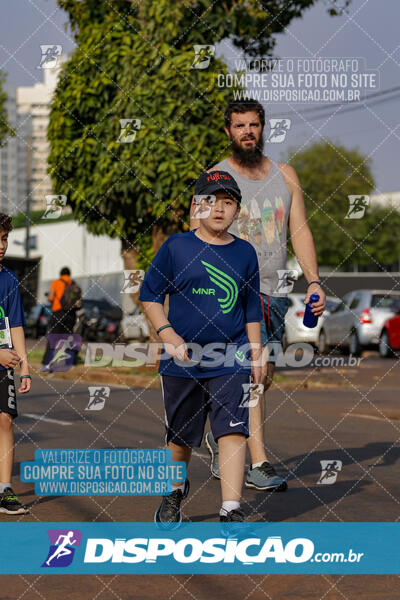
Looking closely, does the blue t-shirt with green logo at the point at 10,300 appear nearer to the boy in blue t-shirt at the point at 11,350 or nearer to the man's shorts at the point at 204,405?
the boy in blue t-shirt at the point at 11,350

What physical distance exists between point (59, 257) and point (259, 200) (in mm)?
58120

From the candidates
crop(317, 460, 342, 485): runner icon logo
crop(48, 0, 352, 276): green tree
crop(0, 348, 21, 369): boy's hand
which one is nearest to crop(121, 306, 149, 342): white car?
crop(48, 0, 352, 276): green tree

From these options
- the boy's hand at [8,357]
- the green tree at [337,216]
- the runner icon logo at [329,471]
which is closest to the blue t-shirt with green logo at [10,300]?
the boy's hand at [8,357]

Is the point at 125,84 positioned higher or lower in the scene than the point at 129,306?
higher

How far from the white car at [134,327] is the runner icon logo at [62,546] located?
→ 23.9 m

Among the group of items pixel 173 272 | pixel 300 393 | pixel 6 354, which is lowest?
pixel 300 393

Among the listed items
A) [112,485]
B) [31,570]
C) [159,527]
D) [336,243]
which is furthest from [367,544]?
[336,243]

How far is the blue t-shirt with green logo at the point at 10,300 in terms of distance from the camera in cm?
582

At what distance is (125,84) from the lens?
16125 mm

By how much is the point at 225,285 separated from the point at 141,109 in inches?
445

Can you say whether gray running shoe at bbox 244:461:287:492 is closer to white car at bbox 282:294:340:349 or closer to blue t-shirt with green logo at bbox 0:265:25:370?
blue t-shirt with green logo at bbox 0:265:25:370

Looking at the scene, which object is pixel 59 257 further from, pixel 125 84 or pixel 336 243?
pixel 125 84

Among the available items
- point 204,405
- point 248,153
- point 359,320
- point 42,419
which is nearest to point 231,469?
point 204,405

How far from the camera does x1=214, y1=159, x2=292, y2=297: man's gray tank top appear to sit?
20.7ft
